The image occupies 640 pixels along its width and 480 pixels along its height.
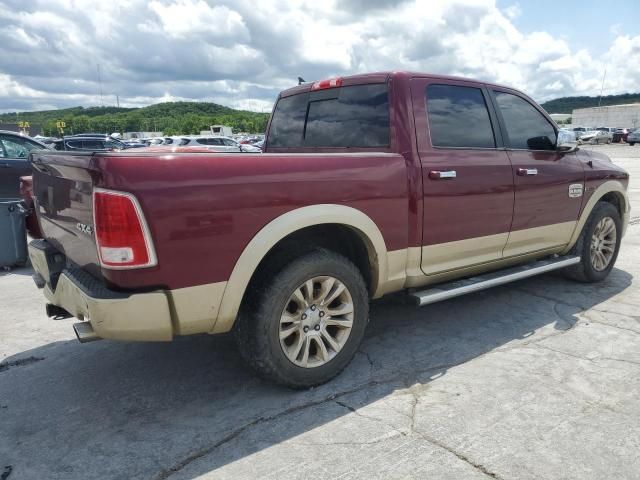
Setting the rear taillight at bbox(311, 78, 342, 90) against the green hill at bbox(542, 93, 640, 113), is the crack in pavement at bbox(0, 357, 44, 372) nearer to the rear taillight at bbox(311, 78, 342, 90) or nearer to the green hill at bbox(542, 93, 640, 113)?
the rear taillight at bbox(311, 78, 342, 90)

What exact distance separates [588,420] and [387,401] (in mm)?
1059

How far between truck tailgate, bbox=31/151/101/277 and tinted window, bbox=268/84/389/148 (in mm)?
1830

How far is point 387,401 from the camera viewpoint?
9.75 feet

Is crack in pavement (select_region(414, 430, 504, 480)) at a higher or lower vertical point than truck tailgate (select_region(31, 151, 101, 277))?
lower

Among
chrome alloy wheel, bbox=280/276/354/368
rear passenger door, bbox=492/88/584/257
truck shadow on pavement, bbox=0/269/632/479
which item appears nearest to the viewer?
truck shadow on pavement, bbox=0/269/632/479

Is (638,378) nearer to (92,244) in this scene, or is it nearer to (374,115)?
(374,115)

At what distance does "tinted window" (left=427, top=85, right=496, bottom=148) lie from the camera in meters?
3.58

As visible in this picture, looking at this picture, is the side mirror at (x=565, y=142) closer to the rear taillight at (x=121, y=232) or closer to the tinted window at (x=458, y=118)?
the tinted window at (x=458, y=118)

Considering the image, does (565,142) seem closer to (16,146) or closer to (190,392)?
(190,392)

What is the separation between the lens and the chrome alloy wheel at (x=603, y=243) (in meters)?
5.06

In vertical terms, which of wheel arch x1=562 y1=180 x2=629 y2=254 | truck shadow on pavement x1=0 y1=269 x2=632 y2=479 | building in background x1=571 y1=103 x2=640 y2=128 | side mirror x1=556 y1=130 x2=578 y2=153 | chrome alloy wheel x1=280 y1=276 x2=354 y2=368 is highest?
building in background x1=571 y1=103 x2=640 y2=128

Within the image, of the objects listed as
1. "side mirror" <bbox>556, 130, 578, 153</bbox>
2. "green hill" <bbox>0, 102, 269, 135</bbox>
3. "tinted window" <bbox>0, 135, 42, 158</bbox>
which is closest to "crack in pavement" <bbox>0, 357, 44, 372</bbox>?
"side mirror" <bbox>556, 130, 578, 153</bbox>

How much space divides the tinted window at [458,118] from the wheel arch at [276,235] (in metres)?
0.85

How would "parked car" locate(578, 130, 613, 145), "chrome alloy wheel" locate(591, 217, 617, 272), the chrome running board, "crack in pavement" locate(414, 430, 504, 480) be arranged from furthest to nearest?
"parked car" locate(578, 130, 613, 145), "chrome alloy wheel" locate(591, 217, 617, 272), the chrome running board, "crack in pavement" locate(414, 430, 504, 480)
